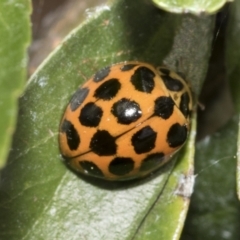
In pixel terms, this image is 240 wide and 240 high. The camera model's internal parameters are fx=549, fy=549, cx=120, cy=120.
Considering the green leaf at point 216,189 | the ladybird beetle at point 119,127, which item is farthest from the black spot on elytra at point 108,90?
the green leaf at point 216,189

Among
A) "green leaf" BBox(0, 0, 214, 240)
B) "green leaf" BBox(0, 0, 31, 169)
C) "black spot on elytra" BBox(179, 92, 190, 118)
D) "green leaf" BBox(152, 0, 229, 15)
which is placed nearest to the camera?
"green leaf" BBox(0, 0, 31, 169)

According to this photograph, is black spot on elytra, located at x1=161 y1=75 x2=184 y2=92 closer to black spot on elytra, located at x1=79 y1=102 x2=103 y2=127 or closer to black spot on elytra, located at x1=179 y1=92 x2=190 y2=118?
black spot on elytra, located at x1=179 y1=92 x2=190 y2=118

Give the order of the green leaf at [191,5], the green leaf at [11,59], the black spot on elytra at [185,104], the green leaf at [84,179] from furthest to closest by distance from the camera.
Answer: the black spot on elytra at [185,104] → the green leaf at [84,179] → the green leaf at [191,5] → the green leaf at [11,59]

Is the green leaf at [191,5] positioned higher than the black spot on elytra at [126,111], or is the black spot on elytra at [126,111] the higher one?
the green leaf at [191,5]

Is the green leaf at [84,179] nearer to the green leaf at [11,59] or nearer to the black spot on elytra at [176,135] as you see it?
the black spot on elytra at [176,135]

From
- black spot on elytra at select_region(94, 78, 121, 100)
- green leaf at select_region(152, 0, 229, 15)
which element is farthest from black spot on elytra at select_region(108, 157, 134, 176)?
green leaf at select_region(152, 0, 229, 15)

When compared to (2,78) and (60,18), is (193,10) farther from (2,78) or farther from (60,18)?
(60,18)

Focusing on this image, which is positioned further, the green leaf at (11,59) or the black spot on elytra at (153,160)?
the black spot on elytra at (153,160)
